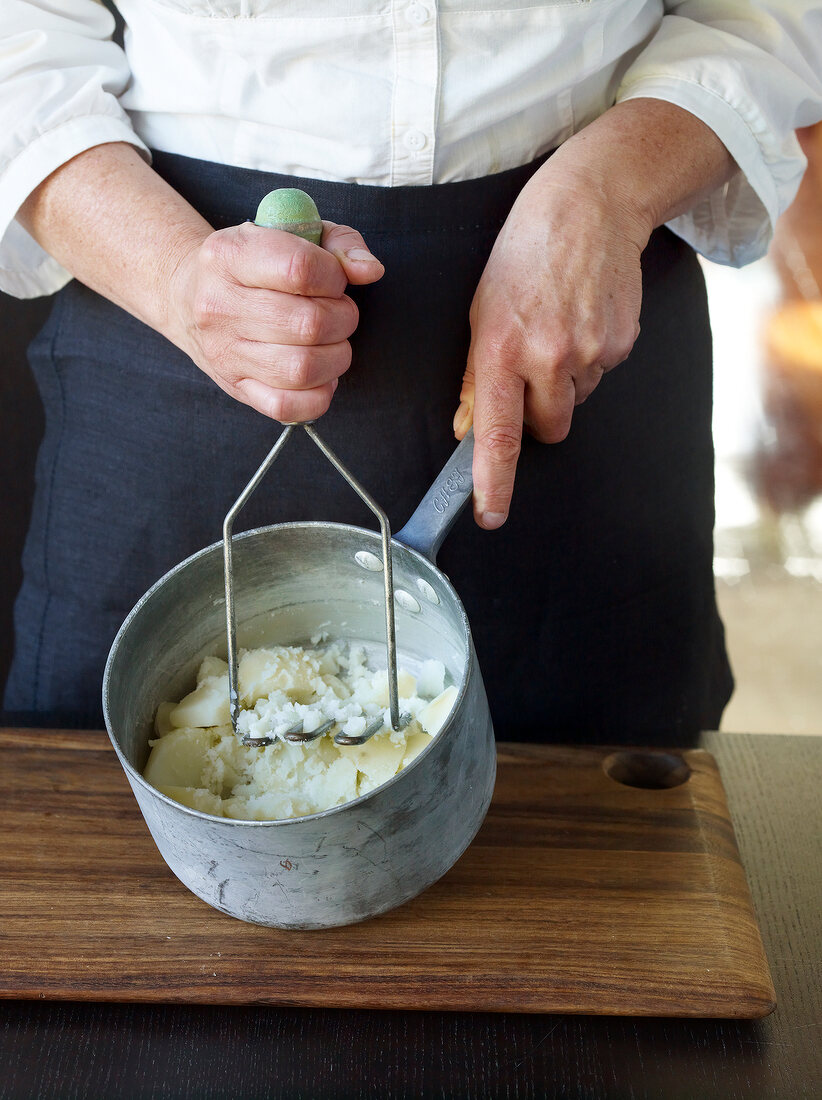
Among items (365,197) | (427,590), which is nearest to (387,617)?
(427,590)

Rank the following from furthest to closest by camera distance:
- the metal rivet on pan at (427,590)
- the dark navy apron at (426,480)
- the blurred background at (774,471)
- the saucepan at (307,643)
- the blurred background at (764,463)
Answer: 1. the blurred background at (774,471)
2. the blurred background at (764,463)
3. the dark navy apron at (426,480)
4. the metal rivet on pan at (427,590)
5. the saucepan at (307,643)

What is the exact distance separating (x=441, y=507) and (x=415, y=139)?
0.24 meters

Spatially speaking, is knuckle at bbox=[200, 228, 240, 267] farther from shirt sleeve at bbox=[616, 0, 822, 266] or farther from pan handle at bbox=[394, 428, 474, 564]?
shirt sleeve at bbox=[616, 0, 822, 266]

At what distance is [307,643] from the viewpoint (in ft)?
2.27

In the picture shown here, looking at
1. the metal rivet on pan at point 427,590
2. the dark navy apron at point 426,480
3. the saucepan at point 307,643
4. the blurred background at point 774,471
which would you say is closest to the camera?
the saucepan at point 307,643

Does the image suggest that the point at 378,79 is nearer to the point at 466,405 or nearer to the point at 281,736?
the point at 466,405

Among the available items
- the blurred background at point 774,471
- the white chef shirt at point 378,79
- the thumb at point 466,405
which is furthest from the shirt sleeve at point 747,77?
the blurred background at point 774,471

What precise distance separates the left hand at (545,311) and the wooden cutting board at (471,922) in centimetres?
21

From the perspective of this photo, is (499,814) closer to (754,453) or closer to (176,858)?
(176,858)

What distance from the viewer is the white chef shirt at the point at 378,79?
64 cm

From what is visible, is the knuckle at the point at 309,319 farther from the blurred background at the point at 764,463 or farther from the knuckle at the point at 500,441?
the blurred background at the point at 764,463

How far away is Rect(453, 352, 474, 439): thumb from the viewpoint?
681 millimetres

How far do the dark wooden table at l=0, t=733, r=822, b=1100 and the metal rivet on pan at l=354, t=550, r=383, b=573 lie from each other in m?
0.25

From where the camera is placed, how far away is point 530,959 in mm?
563
